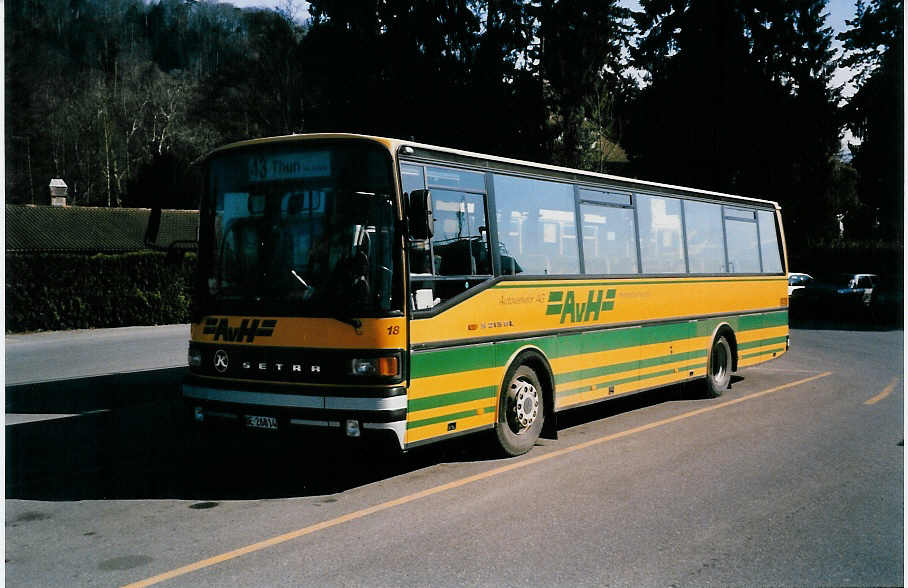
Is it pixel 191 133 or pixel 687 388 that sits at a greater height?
pixel 191 133

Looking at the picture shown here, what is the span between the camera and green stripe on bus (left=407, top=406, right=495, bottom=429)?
24.2ft

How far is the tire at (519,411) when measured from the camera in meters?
8.52

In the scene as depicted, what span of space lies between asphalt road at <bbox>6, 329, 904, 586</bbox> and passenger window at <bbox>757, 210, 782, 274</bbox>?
4.43 metres

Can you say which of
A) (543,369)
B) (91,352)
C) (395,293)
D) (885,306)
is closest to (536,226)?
(543,369)

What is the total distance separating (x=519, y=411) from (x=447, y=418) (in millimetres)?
1212

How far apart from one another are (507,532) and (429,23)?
120 feet

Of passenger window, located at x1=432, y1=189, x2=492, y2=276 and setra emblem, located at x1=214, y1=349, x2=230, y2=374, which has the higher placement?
passenger window, located at x1=432, y1=189, x2=492, y2=276

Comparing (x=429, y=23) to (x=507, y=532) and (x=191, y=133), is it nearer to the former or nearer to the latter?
(x=191, y=133)

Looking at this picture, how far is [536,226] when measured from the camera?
9.24 metres

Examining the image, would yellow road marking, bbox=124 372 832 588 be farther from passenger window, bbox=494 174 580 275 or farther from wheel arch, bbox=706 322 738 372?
passenger window, bbox=494 174 580 275

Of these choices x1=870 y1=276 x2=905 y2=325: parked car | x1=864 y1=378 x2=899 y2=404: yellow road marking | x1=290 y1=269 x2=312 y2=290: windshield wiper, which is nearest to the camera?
x1=290 y1=269 x2=312 y2=290: windshield wiper

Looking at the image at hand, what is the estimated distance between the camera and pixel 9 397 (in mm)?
12703

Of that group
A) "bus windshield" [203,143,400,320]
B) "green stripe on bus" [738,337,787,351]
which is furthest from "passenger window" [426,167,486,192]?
"green stripe on bus" [738,337,787,351]

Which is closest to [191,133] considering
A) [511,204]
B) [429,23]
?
[429,23]
